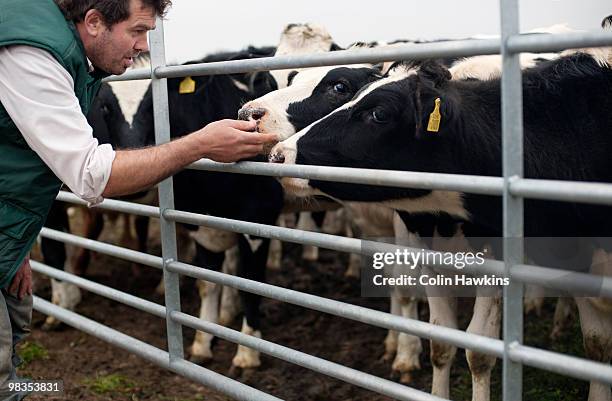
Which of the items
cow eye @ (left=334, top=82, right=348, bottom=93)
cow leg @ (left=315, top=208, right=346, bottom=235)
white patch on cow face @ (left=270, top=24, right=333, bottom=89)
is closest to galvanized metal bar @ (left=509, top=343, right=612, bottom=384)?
cow eye @ (left=334, top=82, right=348, bottom=93)

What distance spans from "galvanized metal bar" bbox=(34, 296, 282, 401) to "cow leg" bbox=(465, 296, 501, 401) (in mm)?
1280

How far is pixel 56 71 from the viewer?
2383 millimetres

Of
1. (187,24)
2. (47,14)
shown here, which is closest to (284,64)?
(47,14)

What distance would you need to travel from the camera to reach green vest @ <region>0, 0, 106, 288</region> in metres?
2.38

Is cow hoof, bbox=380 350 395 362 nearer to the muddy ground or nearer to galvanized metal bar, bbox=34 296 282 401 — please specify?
the muddy ground

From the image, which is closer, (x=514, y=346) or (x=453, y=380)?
(x=514, y=346)

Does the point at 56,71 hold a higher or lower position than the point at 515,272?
higher

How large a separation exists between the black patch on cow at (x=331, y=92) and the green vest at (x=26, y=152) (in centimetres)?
130

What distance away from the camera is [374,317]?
2545mm

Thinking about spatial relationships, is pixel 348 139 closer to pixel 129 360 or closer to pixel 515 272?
pixel 515 272

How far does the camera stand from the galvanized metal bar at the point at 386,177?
215 centimetres

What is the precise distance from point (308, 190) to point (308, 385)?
156 centimetres

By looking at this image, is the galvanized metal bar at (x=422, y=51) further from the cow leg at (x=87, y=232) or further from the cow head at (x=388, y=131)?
the cow leg at (x=87, y=232)

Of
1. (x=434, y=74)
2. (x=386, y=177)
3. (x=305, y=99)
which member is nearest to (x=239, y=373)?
(x=305, y=99)
